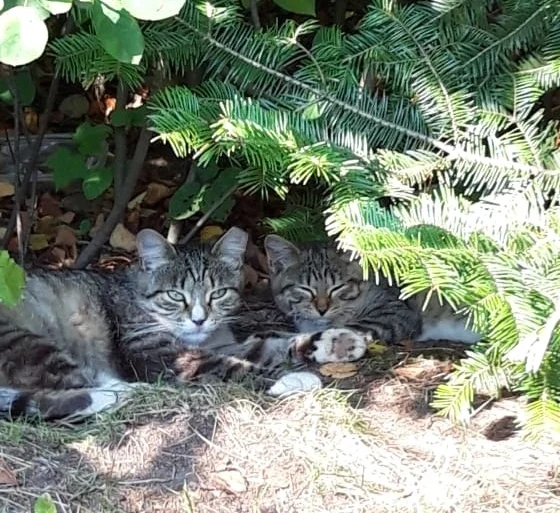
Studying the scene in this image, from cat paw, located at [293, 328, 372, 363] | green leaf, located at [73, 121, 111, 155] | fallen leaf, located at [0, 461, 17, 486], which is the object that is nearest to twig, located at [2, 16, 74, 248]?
green leaf, located at [73, 121, 111, 155]

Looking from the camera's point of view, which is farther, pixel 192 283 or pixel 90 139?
pixel 90 139

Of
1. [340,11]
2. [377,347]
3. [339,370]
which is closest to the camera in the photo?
[339,370]

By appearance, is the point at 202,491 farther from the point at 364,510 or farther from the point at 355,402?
the point at 355,402

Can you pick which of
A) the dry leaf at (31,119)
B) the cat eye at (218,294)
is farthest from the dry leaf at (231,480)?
the dry leaf at (31,119)

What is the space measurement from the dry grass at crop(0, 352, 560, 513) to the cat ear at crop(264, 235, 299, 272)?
3.05ft

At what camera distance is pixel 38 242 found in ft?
15.3

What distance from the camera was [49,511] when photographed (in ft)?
6.59

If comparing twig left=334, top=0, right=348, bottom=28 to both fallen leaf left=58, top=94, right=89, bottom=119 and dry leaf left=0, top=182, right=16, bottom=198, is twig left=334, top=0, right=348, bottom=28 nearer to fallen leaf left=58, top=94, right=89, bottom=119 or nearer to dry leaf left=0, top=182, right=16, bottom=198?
fallen leaf left=58, top=94, right=89, bottom=119

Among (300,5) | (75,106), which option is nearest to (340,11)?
(300,5)

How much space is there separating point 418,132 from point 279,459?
0.99 metres

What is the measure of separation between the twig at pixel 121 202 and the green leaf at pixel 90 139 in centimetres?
16

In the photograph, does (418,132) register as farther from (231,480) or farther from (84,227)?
(84,227)

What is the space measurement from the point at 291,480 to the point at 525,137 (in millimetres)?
1106

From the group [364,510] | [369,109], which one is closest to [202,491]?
[364,510]
